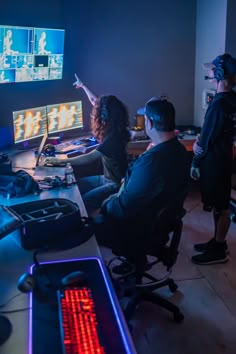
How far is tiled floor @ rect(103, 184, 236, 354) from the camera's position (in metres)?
2.27

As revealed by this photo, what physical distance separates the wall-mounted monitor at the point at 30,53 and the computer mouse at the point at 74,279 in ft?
8.38

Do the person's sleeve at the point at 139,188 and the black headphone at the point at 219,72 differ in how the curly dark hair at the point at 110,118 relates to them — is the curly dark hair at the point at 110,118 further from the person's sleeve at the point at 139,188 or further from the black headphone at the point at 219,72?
the person's sleeve at the point at 139,188

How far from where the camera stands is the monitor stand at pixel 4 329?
124 centimetres

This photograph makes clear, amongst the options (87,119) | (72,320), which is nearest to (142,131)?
(87,119)

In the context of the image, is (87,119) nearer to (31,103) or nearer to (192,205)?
(31,103)

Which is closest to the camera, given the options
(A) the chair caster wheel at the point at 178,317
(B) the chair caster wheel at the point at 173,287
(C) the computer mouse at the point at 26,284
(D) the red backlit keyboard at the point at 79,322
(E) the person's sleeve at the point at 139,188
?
(D) the red backlit keyboard at the point at 79,322

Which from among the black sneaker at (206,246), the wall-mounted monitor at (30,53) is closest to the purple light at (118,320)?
the black sneaker at (206,246)

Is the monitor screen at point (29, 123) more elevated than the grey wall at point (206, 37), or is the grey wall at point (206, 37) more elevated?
the grey wall at point (206, 37)

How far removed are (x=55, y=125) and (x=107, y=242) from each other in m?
1.91

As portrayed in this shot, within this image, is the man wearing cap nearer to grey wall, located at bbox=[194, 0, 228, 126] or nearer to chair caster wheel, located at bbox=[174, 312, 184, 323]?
chair caster wheel, located at bbox=[174, 312, 184, 323]

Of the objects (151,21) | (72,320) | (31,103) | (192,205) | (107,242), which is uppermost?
(151,21)

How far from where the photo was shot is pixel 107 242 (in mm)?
2387

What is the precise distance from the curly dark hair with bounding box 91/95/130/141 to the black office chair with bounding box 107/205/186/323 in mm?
995

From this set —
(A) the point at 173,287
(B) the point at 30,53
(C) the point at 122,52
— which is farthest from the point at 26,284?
(C) the point at 122,52
